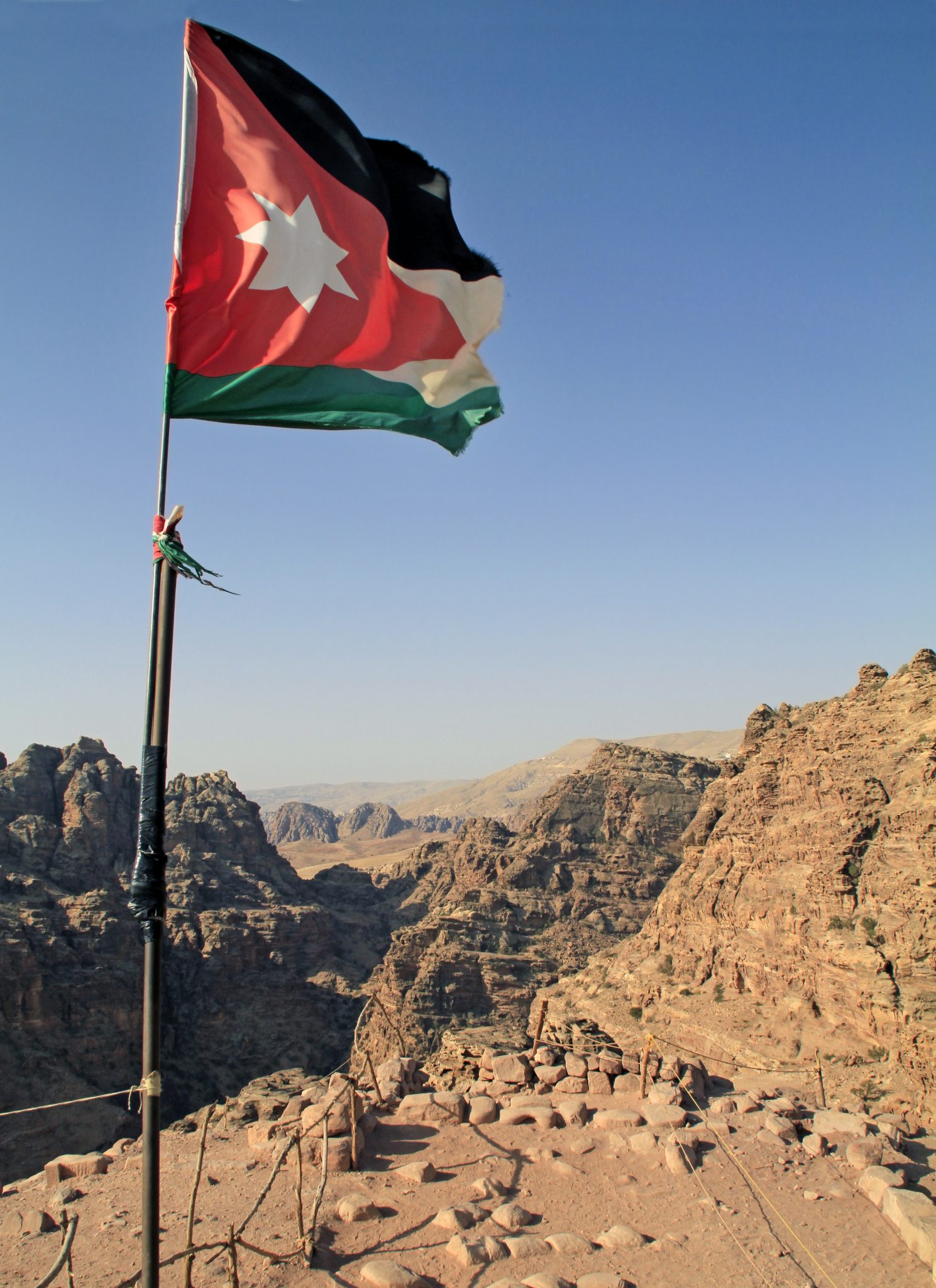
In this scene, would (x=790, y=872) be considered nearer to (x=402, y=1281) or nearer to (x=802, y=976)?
(x=802, y=976)

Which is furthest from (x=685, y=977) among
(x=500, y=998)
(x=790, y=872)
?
(x=500, y=998)

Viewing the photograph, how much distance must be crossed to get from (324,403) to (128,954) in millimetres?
51325

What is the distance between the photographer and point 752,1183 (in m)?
11.0

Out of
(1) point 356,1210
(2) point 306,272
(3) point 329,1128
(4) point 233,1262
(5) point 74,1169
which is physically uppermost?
(2) point 306,272

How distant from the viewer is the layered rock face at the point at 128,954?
140 ft

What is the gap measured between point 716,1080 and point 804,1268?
7180 mm

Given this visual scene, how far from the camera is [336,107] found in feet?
25.5

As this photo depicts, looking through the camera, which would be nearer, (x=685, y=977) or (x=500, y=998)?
(x=685, y=977)

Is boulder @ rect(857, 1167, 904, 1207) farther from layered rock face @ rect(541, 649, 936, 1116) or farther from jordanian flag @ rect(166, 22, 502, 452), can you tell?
layered rock face @ rect(541, 649, 936, 1116)

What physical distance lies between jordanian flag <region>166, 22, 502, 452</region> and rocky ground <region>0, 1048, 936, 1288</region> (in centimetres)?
864

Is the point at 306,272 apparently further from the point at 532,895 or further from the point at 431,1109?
the point at 532,895

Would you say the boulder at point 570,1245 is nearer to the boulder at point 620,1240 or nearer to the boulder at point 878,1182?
the boulder at point 620,1240

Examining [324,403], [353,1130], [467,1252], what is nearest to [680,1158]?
[467,1252]

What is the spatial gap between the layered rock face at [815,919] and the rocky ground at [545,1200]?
9962mm
